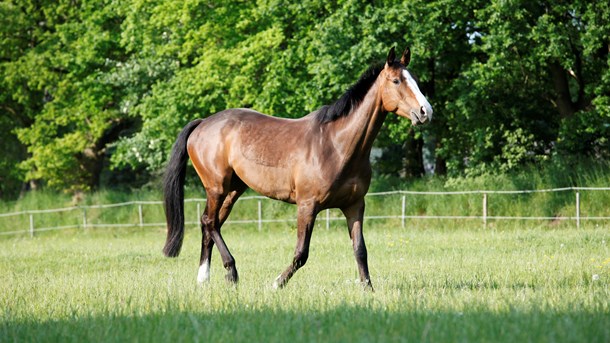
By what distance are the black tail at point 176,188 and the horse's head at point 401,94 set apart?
3599 millimetres

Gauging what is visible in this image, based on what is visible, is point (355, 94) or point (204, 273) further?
point (204, 273)

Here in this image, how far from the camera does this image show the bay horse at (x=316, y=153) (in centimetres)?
904

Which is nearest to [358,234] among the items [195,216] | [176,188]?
[176,188]

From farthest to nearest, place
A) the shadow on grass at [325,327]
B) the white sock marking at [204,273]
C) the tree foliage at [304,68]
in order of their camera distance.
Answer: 1. the tree foliage at [304,68]
2. the white sock marking at [204,273]
3. the shadow on grass at [325,327]

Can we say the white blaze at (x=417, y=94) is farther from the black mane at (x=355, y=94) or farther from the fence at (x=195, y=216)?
the fence at (x=195, y=216)

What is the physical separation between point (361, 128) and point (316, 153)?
22.5 inches

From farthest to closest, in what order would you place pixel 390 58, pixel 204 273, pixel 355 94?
pixel 204 273 < pixel 355 94 < pixel 390 58

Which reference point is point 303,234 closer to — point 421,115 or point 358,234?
point 358,234

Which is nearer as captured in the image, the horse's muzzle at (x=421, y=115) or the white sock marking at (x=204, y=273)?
the horse's muzzle at (x=421, y=115)

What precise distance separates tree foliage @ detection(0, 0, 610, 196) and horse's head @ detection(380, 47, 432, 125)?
47.7 feet

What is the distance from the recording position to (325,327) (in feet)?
20.4

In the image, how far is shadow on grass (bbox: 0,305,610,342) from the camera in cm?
569

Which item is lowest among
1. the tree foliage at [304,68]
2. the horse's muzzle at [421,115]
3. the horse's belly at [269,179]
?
the horse's belly at [269,179]

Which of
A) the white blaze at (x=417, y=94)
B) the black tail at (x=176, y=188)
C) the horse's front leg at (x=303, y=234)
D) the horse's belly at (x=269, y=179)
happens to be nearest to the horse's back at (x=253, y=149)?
the horse's belly at (x=269, y=179)
